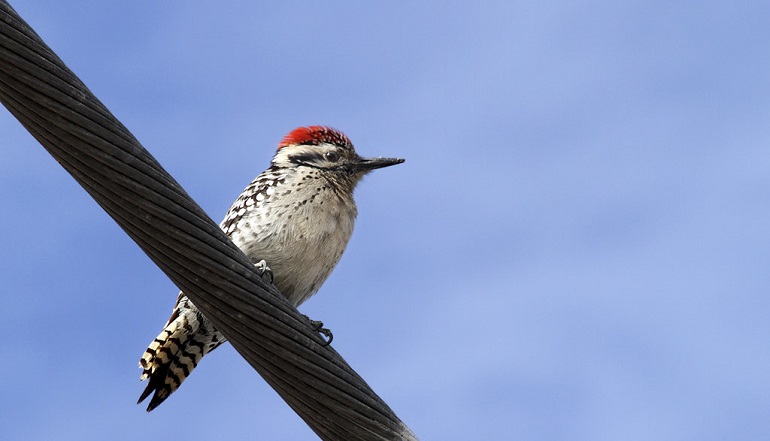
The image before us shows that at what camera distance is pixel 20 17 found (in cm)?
308

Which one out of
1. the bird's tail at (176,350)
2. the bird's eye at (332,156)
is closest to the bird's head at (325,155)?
the bird's eye at (332,156)

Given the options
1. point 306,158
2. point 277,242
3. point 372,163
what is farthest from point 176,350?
point 372,163

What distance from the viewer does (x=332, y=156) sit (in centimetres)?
636

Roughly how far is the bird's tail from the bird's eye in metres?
1.38

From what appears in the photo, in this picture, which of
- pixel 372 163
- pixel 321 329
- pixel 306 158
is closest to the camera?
pixel 321 329

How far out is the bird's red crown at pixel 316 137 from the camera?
21.2 ft

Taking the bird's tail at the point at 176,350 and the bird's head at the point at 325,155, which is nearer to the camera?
the bird's tail at the point at 176,350

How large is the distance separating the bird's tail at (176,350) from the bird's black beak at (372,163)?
145 cm

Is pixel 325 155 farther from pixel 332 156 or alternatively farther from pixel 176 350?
pixel 176 350

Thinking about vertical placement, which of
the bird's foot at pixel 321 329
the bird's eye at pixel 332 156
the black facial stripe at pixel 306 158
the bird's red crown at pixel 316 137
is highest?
the bird's red crown at pixel 316 137

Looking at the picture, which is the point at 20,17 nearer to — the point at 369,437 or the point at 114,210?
the point at 114,210

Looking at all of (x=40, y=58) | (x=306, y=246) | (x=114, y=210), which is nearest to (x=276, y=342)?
(x=114, y=210)

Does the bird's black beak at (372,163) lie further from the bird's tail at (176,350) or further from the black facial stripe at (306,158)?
the bird's tail at (176,350)

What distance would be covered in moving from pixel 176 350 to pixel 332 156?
1.65m
